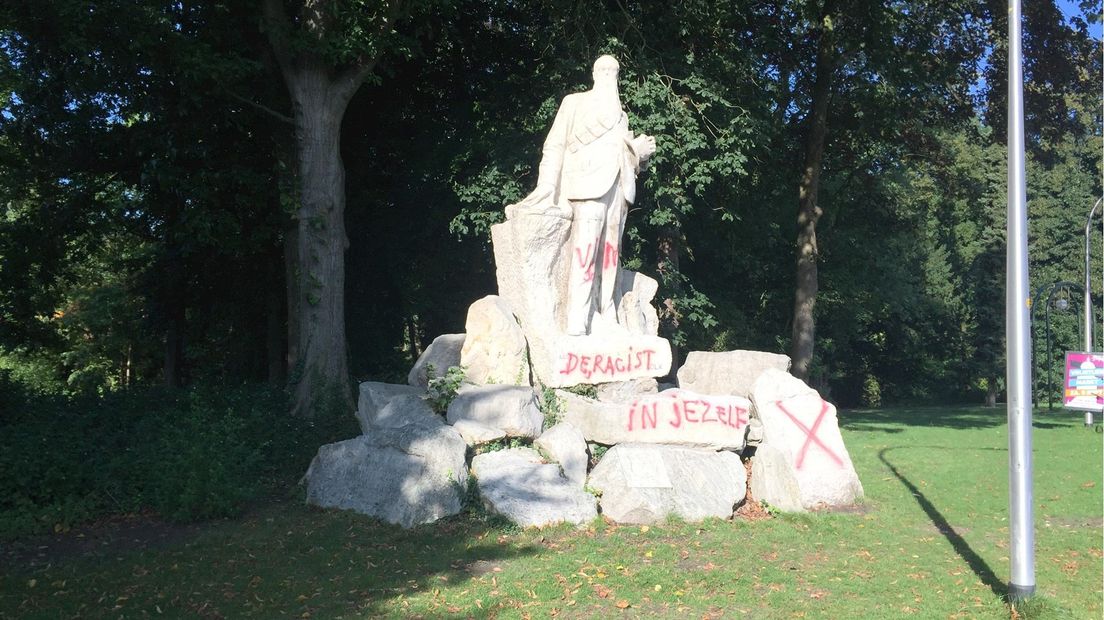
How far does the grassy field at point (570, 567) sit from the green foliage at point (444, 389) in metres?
1.75

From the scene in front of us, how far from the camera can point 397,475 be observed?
32.1ft

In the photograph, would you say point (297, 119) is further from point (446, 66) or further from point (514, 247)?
point (446, 66)

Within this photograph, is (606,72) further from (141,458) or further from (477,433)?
(141,458)

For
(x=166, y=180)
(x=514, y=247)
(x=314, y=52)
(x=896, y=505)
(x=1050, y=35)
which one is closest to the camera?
(x=896, y=505)

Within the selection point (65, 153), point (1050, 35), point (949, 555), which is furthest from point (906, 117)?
point (65, 153)

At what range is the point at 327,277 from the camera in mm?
14078

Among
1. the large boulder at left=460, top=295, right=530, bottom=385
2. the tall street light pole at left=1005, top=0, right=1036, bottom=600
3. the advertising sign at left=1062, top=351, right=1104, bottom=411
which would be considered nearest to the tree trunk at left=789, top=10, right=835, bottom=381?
the advertising sign at left=1062, top=351, right=1104, bottom=411

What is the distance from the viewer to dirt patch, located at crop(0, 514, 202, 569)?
28.5ft

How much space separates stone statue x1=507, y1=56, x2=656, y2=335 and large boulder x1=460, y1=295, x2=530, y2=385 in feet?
2.44

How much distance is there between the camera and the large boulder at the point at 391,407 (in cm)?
1083

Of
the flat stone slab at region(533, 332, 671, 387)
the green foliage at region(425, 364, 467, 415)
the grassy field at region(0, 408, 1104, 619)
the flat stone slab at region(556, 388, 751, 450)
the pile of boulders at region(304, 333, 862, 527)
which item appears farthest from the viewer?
the flat stone slab at region(533, 332, 671, 387)

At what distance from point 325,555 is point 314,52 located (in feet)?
25.4

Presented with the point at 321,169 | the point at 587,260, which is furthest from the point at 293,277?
the point at 587,260

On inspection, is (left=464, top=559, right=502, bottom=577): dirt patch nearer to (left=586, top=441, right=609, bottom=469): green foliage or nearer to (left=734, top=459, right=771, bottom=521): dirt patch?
(left=586, top=441, right=609, bottom=469): green foliage
